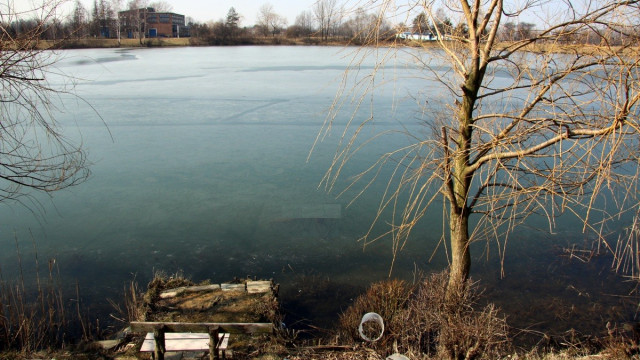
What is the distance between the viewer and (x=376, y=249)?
5.44 meters

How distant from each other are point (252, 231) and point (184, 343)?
2022mm

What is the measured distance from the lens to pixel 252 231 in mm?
5629

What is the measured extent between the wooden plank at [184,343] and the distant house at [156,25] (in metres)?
35.2

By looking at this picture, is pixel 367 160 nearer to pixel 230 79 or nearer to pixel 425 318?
pixel 425 318

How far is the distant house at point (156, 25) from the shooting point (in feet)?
114

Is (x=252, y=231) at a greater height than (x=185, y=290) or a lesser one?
greater

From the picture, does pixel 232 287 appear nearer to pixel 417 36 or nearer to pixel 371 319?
pixel 371 319

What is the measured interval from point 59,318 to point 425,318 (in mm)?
3233

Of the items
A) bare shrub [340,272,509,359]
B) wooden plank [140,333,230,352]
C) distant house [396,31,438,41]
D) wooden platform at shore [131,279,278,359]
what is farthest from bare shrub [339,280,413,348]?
distant house [396,31,438,41]

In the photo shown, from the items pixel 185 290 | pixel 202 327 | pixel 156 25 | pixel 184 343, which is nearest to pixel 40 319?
pixel 185 290

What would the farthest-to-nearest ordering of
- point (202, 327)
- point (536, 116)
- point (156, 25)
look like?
1. point (156, 25)
2. point (536, 116)
3. point (202, 327)

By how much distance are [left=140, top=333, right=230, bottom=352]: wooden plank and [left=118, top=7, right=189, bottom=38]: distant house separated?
35.2m

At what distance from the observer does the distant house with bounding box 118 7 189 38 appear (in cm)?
3484

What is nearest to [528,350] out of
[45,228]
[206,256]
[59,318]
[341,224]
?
[341,224]
